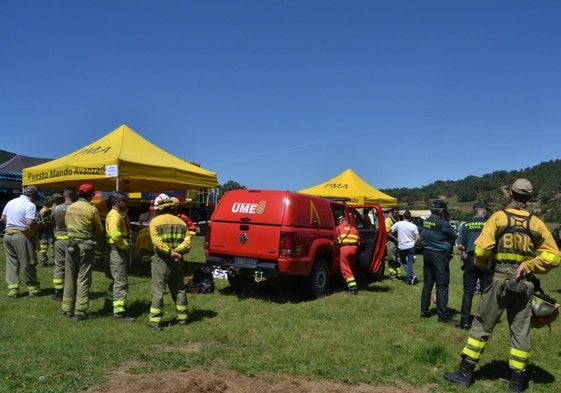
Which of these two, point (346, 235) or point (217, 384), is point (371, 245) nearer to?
point (346, 235)

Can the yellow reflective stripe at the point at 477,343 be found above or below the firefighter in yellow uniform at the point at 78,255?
below

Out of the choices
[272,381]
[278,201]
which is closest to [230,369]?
[272,381]

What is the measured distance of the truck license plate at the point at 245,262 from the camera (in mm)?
8172

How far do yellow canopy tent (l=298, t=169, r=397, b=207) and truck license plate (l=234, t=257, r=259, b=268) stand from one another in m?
11.8

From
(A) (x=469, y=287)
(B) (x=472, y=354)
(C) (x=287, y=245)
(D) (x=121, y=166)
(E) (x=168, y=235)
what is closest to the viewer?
(B) (x=472, y=354)

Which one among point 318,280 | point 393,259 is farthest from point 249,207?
point 393,259

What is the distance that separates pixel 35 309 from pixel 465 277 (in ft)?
21.6

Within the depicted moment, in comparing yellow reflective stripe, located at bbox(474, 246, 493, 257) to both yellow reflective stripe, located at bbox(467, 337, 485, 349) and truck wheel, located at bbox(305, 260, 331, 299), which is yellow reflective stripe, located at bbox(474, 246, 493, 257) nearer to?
yellow reflective stripe, located at bbox(467, 337, 485, 349)

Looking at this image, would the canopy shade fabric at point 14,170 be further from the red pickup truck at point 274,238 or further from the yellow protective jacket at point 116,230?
the yellow protective jacket at point 116,230

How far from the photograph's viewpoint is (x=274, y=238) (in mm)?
8070

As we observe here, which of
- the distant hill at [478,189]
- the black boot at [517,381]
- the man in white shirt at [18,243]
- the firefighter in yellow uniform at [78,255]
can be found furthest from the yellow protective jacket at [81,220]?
the distant hill at [478,189]

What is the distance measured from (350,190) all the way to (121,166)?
11.7 m

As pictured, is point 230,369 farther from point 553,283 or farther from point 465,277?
point 553,283

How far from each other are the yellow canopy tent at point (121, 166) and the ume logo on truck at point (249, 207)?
127 inches
